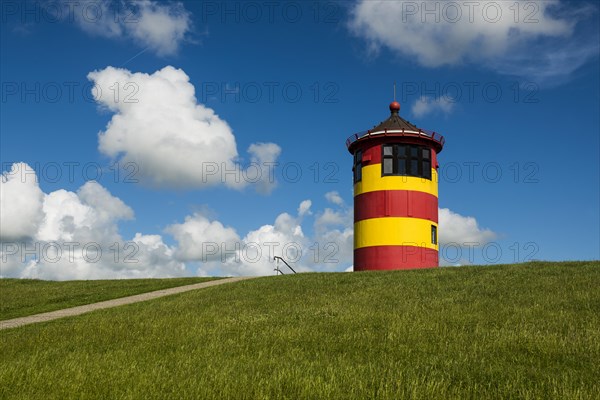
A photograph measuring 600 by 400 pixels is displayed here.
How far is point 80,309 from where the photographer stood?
17703 mm

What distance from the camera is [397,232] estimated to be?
2739 centimetres

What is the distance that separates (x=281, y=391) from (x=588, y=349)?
17.9 ft

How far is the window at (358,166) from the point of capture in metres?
29.6

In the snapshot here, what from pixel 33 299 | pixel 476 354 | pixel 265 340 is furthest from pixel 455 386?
pixel 33 299

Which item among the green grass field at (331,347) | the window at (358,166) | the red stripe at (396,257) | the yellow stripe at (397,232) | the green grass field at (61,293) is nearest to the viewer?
the green grass field at (331,347)

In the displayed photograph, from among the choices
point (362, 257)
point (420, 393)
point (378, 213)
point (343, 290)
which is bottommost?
point (420, 393)

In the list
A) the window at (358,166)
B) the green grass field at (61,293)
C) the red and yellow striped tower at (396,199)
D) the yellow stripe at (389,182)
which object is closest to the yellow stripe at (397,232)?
the red and yellow striped tower at (396,199)

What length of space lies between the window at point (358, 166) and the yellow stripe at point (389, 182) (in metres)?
0.38

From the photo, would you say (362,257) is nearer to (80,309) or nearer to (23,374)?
(80,309)

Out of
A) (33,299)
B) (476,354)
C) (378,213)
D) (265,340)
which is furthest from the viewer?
(378,213)

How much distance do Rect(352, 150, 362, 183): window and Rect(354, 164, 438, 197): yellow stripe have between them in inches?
14.9

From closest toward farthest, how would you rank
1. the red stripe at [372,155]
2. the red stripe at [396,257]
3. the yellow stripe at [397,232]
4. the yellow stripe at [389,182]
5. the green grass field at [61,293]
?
1. the green grass field at [61,293]
2. the red stripe at [396,257]
3. the yellow stripe at [397,232]
4. the yellow stripe at [389,182]
5. the red stripe at [372,155]

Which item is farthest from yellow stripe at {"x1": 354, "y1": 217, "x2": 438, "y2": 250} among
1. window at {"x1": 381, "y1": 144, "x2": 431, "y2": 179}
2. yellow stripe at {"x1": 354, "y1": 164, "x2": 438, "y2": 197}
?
window at {"x1": 381, "y1": 144, "x2": 431, "y2": 179}

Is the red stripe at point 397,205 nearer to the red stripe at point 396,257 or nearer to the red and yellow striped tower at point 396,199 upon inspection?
the red and yellow striped tower at point 396,199
